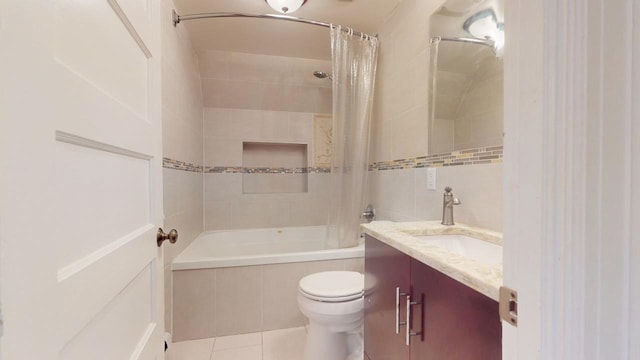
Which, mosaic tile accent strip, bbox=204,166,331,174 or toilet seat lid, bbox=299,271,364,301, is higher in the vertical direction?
mosaic tile accent strip, bbox=204,166,331,174

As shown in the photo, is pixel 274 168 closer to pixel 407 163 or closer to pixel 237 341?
pixel 407 163

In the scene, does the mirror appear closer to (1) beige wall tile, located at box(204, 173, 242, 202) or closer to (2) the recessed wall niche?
(2) the recessed wall niche

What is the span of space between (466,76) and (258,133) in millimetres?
2015

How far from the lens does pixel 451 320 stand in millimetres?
702

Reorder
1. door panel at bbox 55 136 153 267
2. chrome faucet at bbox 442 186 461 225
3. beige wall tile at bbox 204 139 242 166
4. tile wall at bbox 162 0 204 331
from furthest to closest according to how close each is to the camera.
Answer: beige wall tile at bbox 204 139 242 166 → tile wall at bbox 162 0 204 331 → chrome faucet at bbox 442 186 461 225 → door panel at bbox 55 136 153 267

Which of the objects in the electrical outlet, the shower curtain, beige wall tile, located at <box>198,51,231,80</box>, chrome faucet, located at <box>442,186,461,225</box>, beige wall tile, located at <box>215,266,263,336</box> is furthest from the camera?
beige wall tile, located at <box>198,51,231,80</box>

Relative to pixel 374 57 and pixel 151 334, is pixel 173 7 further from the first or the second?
pixel 151 334

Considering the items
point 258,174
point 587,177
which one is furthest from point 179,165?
point 587,177

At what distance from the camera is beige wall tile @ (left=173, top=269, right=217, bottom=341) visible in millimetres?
1725

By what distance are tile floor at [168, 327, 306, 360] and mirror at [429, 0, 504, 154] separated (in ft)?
4.92

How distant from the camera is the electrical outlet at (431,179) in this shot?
4.97 feet

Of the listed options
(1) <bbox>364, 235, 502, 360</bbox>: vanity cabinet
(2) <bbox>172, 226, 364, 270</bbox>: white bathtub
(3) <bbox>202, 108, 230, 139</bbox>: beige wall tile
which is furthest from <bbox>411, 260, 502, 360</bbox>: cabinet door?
(3) <bbox>202, 108, 230, 139</bbox>: beige wall tile

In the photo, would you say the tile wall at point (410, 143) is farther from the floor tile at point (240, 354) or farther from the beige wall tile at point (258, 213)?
the floor tile at point (240, 354)

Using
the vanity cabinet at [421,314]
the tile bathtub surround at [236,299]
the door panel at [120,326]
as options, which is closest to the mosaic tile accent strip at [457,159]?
the vanity cabinet at [421,314]
